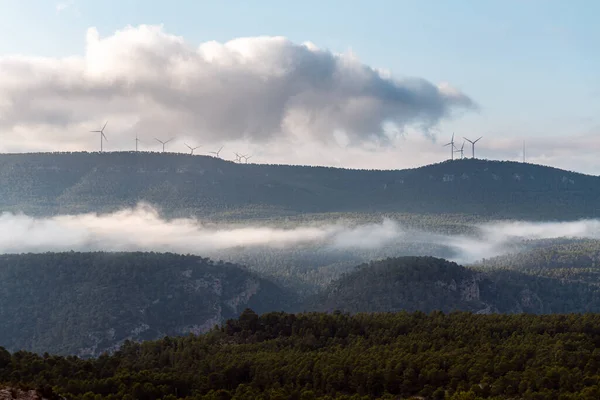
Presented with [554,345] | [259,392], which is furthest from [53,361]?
[554,345]

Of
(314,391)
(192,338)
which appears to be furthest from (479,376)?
(192,338)

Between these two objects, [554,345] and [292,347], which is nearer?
[554,345]

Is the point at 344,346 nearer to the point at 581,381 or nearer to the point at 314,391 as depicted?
the point at 314,391

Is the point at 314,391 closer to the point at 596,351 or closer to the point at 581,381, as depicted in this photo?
the point at 581,381

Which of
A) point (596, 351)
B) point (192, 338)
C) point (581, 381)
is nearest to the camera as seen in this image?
point (581, 381)

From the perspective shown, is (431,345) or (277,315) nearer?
(431,345)

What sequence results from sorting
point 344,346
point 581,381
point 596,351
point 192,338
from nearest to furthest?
point 581,381 < point 596,351 < point 344,346 < point 192,338
